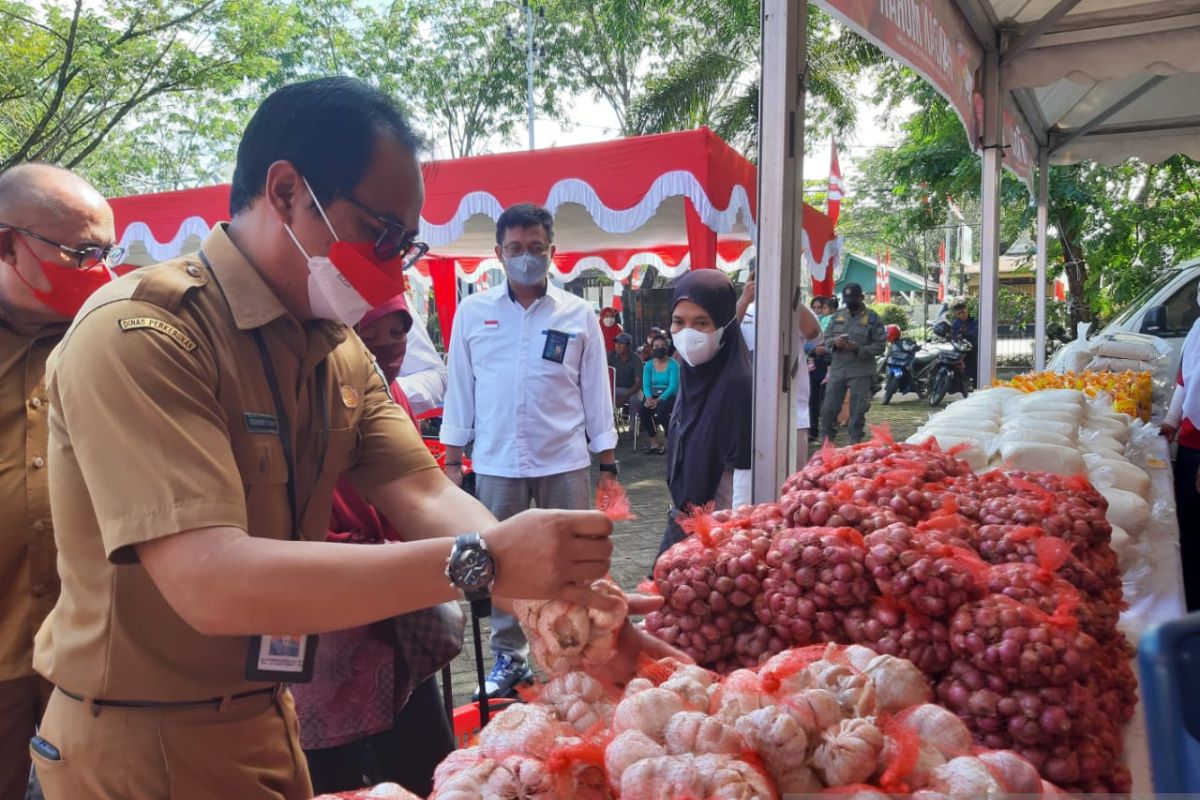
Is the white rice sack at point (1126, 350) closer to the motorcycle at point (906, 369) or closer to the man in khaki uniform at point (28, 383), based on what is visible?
the man in khaki uniform at point (28, 383)

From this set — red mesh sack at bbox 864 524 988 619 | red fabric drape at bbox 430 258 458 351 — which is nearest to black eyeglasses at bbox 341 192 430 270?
red mesh sack at bbox 864 524 988 619

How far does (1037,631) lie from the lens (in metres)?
1.34

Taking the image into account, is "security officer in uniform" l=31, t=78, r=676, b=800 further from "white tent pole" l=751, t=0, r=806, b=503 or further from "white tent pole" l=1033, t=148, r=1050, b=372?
"white tent pole" l=1033, t=148, r=1050, b=372

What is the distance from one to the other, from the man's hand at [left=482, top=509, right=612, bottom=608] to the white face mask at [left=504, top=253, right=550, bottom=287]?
321cm

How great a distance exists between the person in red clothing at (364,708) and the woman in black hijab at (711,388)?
1590 millimetres

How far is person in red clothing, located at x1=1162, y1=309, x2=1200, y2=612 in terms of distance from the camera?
433cm

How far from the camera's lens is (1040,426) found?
9.68ft

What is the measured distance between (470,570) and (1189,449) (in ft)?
15.9

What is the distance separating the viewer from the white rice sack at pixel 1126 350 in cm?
614

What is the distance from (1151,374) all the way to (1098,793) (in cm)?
566

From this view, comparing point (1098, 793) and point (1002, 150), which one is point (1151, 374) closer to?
point (1002, 150)

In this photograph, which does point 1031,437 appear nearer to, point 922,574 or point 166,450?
point 922,574

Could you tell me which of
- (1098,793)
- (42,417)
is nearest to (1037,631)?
(1098,793)

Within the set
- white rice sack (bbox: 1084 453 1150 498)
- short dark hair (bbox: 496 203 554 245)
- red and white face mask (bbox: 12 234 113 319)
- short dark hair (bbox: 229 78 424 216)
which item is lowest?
white rice sack (bbox: 1084 453 1150 498)
